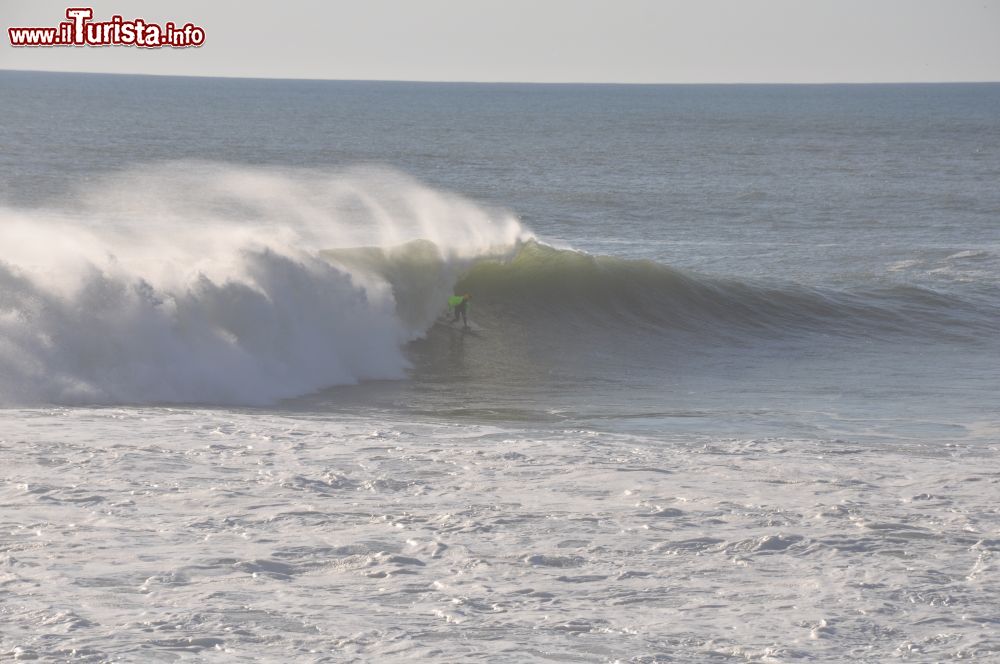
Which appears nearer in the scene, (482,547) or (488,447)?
(482,547)

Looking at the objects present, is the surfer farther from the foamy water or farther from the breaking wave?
the foamy water

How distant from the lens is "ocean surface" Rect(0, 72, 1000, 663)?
22.4 ft

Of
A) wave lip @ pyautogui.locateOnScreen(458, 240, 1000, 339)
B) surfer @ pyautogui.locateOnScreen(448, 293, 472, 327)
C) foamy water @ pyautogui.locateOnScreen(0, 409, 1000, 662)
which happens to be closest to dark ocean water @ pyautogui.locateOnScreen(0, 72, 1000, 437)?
wave lip @ pyautogui.locateOnScreen(458, 240, 1000, 339)

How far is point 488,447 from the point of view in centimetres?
1073

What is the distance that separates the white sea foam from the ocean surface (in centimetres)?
5

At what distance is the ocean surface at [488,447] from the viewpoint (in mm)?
6824

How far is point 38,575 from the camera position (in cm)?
717

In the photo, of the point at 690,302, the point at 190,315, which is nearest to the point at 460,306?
the point at 690,302

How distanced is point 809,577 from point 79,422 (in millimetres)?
6414

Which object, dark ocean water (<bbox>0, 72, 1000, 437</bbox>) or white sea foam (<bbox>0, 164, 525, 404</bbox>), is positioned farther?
dark ocean water (<bbox>0, 72, 1000, 437</bbox>)

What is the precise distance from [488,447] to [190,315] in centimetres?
511

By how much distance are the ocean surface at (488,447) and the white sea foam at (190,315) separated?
48 millimetres

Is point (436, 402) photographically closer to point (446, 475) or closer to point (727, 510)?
point (446, 475)

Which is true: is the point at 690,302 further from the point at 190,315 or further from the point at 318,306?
the point at 190,315
